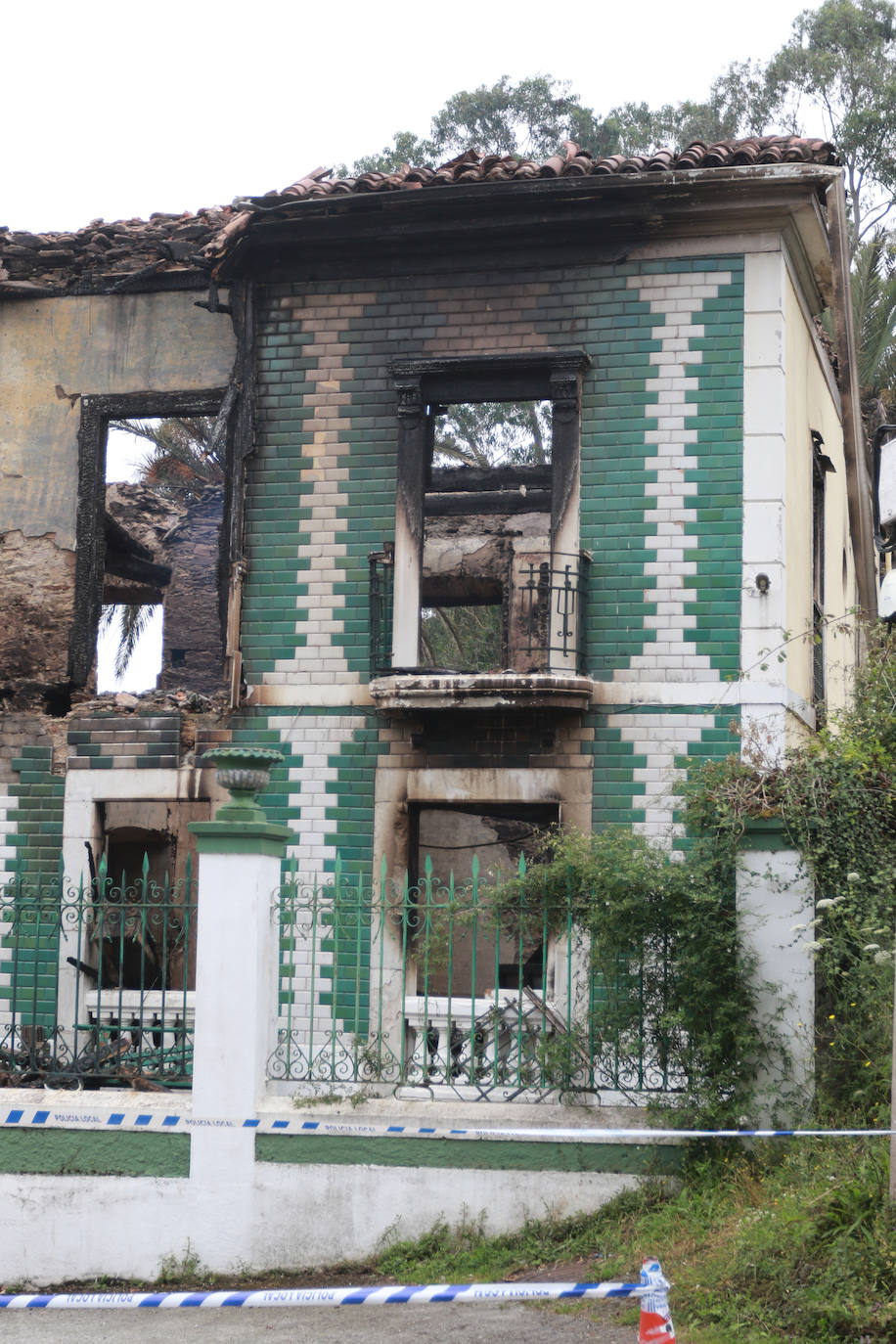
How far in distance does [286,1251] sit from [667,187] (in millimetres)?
7542

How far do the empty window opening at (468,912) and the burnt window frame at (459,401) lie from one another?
1.46m

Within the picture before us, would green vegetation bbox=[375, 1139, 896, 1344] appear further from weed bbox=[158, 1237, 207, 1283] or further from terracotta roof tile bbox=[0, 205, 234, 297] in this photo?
terracotta roof tile bbox=[0, 205, 234, 297]

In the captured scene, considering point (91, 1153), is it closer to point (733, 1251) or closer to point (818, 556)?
point (733, 1251)

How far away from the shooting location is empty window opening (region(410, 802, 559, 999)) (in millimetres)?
7148

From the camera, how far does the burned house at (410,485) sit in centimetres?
1036

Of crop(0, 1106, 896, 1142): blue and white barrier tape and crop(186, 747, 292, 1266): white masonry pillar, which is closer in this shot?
crop(0, 1106, 896, 1142): blue and white barrier tape

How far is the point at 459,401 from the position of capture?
36.4 ft

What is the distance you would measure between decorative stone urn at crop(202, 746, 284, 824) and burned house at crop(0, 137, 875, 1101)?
2.83 m

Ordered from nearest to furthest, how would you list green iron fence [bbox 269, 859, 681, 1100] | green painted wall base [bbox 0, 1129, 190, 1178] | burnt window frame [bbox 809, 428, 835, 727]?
green iron fence [bbox 269, 859, 681, 1100] → green painted wall base [bbox 0, 1129, 190, 1178] → burnt window frame [bbox 809, 428, 835, 727]

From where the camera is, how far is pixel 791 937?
21.9ft

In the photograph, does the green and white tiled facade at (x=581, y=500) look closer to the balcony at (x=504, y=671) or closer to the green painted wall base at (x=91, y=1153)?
the balcony at (x=504, y=671)

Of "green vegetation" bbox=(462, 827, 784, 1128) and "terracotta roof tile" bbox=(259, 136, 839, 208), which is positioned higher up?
"terracotta roof tile" bbox=(259, 136, 839, 208)

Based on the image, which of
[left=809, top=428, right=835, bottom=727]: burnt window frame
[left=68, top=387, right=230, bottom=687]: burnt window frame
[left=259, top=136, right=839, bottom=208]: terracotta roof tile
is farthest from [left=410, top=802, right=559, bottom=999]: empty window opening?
[left=259, top=136, right=839, bottom=208]: terracotta roof tile

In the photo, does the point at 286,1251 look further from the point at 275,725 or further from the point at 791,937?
the point at 275,725
